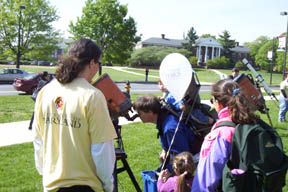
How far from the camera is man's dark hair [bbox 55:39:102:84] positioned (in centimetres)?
201

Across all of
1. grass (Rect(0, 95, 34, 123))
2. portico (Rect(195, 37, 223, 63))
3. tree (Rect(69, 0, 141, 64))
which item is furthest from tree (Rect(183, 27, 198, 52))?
grass (Rect(0, 95, 34, 123))

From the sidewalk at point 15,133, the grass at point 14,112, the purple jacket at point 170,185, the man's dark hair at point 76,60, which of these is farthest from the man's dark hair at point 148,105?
the grass at point 14,112

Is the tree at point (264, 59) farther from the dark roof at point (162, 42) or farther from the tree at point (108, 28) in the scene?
the tree at point (108, 28)

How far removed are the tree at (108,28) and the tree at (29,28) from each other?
341 cm

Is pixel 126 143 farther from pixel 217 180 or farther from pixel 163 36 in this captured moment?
pixel 163 36

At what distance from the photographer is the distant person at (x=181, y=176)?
9.56ft

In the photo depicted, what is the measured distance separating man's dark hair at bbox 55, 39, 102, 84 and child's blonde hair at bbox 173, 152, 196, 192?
1380 mm

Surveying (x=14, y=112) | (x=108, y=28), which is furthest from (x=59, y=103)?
(x=108, y=28)

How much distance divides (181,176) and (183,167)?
10 cm

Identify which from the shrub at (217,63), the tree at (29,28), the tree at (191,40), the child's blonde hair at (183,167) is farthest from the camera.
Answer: the tree at (191,40)

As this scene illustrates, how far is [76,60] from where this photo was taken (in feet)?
6.75

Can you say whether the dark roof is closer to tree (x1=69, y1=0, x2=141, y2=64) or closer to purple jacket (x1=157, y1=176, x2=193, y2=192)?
tree (x1=69, y1=0, x2=141, y2=64)

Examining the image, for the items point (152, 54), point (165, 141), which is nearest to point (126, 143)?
point (165, 141)

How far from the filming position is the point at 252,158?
6.23 feet
